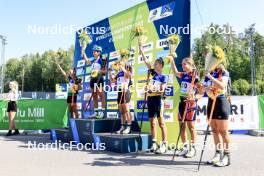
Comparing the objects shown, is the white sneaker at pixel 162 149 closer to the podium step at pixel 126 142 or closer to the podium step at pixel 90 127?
the podium step at pixel 126 142

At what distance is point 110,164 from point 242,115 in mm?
8415

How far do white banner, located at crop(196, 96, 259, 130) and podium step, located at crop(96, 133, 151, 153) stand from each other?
5.66 meters

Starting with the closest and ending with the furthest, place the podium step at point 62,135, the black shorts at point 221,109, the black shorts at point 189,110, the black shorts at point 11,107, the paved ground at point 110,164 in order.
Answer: the paved ground at point 110,164 < the black shorts at point 221,109 < the black shorts at point 189,110 < the podium step at point 62,135 < the black shorts at point 11,107

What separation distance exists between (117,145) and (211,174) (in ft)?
9.20

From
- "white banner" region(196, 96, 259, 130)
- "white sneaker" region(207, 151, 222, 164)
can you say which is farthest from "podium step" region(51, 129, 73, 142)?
"white banner" region(196, 96, 259, 130)

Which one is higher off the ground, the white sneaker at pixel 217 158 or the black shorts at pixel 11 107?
the black shorts at pixel 11 107

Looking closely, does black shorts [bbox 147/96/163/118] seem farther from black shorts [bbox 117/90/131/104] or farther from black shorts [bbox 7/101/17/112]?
black shorts [bbox 7/101/17/112]

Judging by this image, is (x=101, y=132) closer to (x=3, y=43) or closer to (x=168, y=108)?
(x=168, y=108)

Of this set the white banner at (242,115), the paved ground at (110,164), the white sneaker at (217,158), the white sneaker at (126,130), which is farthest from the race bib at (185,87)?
the white banner at (242,115)

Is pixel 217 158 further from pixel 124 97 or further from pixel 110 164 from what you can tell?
pixel 124 97

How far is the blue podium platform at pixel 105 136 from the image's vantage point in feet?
23.7

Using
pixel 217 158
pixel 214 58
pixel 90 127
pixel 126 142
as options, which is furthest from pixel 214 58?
pixel 90 127

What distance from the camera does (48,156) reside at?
21.7ft

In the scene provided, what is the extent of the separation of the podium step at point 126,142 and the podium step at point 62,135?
1.70 meters
